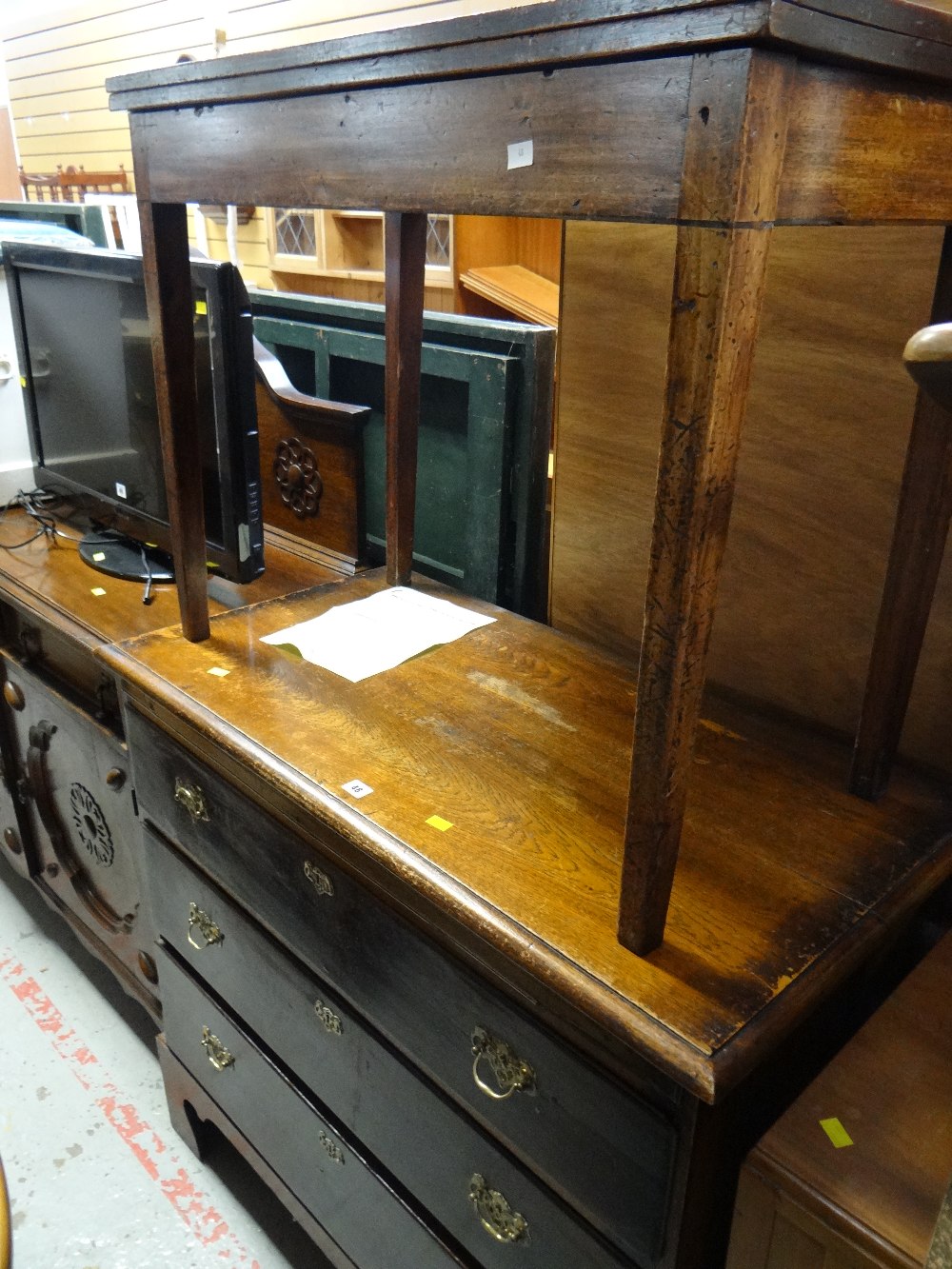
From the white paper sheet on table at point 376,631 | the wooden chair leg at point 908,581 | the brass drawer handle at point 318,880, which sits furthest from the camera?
the white paper sheet on table at point 376,631

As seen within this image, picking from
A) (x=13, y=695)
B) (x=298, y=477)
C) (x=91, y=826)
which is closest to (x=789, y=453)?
(x=298, y=477)

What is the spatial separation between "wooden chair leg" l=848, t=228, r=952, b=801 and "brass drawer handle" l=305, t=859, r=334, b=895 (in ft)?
1.80

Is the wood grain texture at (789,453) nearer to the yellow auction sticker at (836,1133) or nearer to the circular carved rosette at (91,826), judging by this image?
the yellow auction sticker at (836,1133)

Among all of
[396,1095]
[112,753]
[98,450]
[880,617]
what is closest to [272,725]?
[396,1095]

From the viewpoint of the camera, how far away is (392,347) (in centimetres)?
132

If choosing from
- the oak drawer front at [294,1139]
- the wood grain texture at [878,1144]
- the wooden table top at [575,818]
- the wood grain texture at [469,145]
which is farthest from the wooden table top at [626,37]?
the oak drawer front at [294,1139]

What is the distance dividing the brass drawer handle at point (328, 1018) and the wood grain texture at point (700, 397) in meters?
0.54

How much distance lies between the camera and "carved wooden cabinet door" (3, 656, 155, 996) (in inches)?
59.7

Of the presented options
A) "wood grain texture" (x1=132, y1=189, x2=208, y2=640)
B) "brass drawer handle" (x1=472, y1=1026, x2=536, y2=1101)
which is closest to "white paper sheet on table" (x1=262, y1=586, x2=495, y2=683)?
"wood grain texture" (x1=132, y1=189, x2=208, y2=640)

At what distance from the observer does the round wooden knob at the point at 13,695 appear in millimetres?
1752

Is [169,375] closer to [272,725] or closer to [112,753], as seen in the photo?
[272,725]

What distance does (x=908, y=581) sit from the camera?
89cm

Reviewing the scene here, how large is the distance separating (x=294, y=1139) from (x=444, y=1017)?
51 centimetres

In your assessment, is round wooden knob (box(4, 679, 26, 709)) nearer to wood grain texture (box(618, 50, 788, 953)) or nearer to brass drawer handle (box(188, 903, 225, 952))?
brass drawer handle (box(188, 903, 225, 952))
